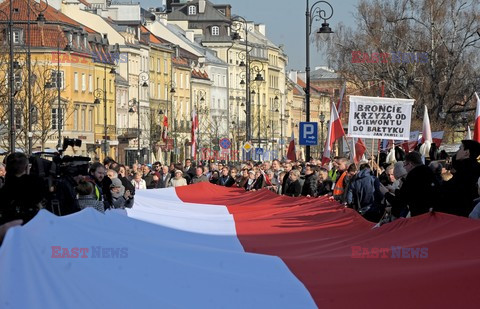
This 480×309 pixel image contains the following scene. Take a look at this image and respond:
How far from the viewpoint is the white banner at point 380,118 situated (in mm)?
28250

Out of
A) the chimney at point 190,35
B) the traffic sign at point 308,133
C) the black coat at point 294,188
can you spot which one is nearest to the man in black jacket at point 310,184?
the black coat at point 294,188

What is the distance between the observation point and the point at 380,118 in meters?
28.4

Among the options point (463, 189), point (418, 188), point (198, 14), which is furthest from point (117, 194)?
point (198, 14)

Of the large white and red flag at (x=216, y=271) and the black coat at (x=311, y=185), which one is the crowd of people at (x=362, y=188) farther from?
the large white and red flag at (x=216, y=271)

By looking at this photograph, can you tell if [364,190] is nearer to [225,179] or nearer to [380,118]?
[380,118]

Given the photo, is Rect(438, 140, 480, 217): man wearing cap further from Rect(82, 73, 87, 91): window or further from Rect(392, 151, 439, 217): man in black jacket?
Rect(82, 73, 87, 91): window

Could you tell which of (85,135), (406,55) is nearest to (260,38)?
(85,135)

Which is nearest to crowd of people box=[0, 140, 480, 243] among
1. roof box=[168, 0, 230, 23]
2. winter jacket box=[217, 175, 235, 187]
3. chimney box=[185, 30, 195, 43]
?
winter jacket box=[217, 175, 235, 187]

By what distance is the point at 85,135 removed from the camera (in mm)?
106688

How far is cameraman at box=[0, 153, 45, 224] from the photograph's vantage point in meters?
12.2

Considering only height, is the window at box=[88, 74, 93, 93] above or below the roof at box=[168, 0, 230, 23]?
below
